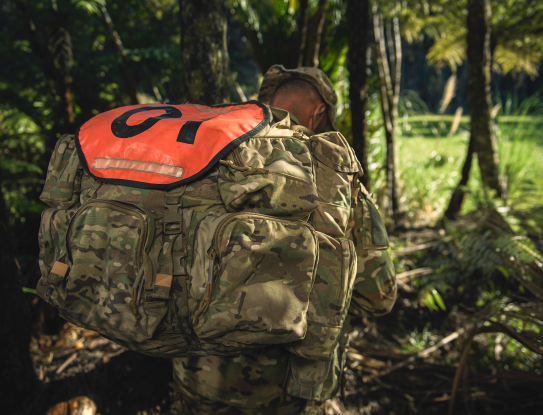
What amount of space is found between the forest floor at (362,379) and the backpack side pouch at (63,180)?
1.30m

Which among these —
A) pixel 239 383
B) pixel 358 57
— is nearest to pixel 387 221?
pixel 358 57

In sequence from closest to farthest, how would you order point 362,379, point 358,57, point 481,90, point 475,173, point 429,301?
point 362,379 < point 358,57 < point 429,301 < point 481,90 < point 475,173

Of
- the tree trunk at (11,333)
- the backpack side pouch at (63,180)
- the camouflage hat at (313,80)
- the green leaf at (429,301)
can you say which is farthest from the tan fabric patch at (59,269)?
the green leaf at (429,301)

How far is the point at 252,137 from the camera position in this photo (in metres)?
1.08

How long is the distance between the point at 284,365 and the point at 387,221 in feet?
11.5

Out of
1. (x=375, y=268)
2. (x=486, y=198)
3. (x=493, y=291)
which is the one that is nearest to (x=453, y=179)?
(x=486, y=198)

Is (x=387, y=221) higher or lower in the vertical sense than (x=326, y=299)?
lower

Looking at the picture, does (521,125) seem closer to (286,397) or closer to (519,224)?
(519,224)

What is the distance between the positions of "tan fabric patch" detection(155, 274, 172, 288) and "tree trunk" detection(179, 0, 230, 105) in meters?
1.46

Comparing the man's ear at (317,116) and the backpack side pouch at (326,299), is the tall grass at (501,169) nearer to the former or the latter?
the man's ear at (317,116)

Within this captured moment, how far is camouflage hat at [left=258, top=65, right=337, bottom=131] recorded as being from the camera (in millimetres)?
1483

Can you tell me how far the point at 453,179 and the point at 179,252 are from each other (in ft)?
20.7

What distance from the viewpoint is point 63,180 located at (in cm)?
109

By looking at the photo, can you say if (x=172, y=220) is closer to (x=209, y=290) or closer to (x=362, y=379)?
(x=209, y=290)
